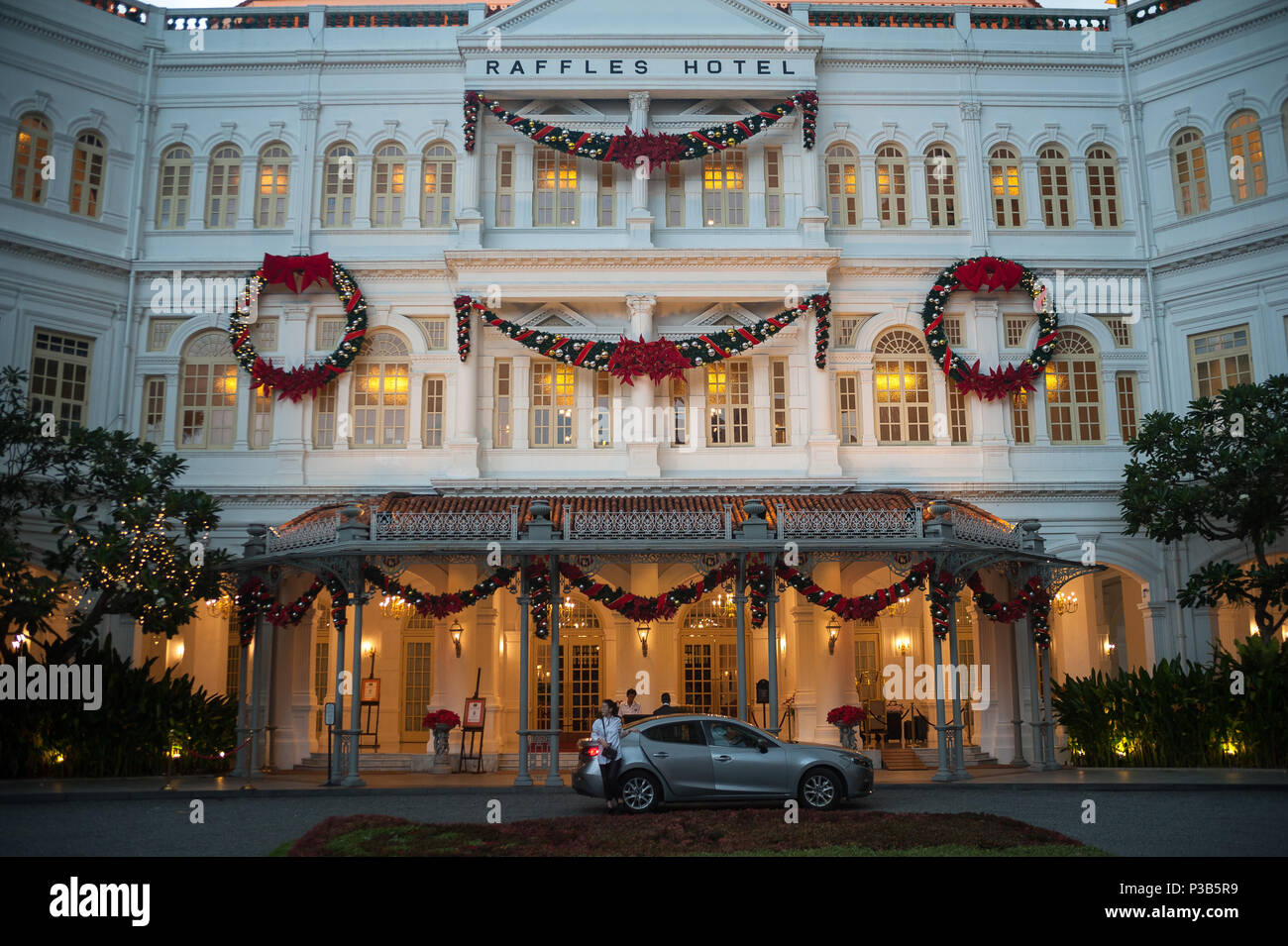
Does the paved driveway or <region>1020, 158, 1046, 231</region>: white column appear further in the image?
<region>1020, 158, 1046, 231</region>: white column

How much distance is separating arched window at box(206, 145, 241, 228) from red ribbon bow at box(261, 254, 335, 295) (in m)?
2.14

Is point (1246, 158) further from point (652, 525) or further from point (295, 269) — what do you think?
point (295, 269)

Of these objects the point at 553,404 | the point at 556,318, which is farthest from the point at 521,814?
the point at 556,318

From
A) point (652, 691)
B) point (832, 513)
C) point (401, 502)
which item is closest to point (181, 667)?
point (401, 502)

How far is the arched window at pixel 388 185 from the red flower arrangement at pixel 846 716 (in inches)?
608

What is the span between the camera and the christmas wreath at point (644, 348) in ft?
88.1

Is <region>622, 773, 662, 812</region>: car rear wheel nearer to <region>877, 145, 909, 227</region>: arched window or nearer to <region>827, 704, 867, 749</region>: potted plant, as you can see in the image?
<region>827, 704, 867, 749</region>: potted plant

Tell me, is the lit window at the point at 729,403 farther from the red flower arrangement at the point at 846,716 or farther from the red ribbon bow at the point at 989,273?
the red flower arrangement at the point at 846,716

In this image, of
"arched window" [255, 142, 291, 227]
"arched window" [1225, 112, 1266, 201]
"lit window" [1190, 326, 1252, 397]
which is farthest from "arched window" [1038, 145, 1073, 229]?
"arched window" [255, 142, 291, 227]

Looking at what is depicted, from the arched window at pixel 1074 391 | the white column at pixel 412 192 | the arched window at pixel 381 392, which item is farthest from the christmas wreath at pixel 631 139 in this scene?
the arched window at pixel 1074 391

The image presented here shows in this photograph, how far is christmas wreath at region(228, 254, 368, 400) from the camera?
2744cm

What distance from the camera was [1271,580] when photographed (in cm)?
2289

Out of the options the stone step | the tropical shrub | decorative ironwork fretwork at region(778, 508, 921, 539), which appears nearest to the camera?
decorative ironwork fretwork at region(778, 508, 921, 539)
